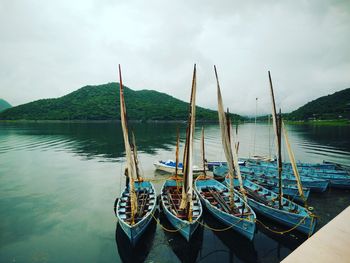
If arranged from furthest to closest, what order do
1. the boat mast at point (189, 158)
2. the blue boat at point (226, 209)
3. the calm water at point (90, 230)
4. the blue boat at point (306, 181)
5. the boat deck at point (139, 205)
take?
1. the blue boat at point (306, 181)
2. the boat deck at point (139, 205)
3. the blue boat at point (226, 209)
4. the calm water at point (90, 230)
5. the boat mast at point (189, 158)

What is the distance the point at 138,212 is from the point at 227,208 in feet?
27.1

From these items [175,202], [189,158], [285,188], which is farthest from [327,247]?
[285,188]

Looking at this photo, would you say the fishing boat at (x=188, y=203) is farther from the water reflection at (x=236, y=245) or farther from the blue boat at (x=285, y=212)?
the blue boat at (x=285, y=212)

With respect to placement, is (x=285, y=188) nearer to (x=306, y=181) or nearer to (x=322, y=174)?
(x=306, y=181)

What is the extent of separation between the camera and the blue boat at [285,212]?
14.9 m

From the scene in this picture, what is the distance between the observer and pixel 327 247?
6070 millimetres

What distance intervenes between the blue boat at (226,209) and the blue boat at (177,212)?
1896 millimetres

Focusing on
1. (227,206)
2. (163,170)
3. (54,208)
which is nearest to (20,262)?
(54,208)

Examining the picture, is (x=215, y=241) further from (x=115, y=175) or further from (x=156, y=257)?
(x=115, y=175)

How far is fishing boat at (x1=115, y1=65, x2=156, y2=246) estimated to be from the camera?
13711 millimetres

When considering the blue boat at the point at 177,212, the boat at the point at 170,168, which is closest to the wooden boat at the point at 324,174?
the boat at the point at 170,168

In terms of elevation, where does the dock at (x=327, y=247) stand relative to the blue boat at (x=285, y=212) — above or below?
above

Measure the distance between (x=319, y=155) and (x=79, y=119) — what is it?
190646 millimetres

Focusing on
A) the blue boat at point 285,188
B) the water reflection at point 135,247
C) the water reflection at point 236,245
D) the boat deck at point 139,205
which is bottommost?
the water reflection at point 236,245
